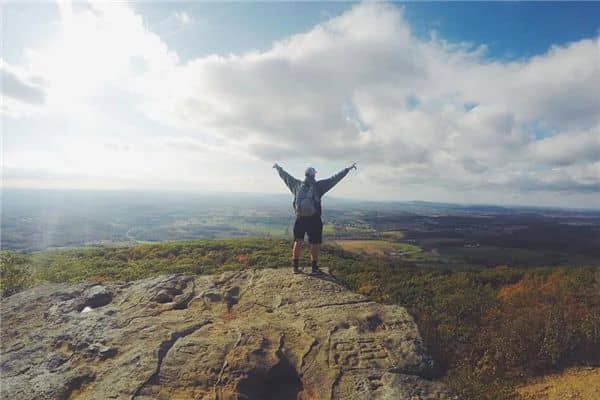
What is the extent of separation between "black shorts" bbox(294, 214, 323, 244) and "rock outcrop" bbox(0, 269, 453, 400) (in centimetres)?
146

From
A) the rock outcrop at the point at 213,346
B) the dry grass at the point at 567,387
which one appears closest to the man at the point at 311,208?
the rock outcrop at the point at 213,346

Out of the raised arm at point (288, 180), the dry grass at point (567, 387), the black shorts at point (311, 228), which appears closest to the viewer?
the dry grass at point (567, 387)

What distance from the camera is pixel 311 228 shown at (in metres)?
10.3

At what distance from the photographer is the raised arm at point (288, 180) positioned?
11039 mm

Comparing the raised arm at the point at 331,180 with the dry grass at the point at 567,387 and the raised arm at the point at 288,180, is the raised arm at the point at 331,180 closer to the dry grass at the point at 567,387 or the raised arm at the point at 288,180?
the raised arm at the point at 288,180

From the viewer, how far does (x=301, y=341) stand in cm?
684

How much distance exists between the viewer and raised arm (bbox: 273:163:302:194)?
11.0 m

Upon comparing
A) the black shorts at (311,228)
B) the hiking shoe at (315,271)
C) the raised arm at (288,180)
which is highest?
the raised arm at (288,180)

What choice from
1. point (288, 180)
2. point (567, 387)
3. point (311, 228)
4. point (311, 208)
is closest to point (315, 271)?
point (311, 228)

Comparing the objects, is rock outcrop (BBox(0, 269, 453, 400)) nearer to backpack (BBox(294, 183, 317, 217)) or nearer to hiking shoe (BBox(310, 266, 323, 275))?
hiking shoe (BBox(310, 266, 323, 275))

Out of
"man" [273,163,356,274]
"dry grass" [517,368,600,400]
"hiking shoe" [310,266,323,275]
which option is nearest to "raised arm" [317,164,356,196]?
"man" [273,163,356,274]

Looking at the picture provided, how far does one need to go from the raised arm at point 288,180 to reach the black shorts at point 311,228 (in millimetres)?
1135

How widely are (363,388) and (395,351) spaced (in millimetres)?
1220

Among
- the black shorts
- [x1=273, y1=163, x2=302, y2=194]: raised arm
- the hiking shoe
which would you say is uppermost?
[x1=273, y1=163, x2=302, y2=194]: raised arm
